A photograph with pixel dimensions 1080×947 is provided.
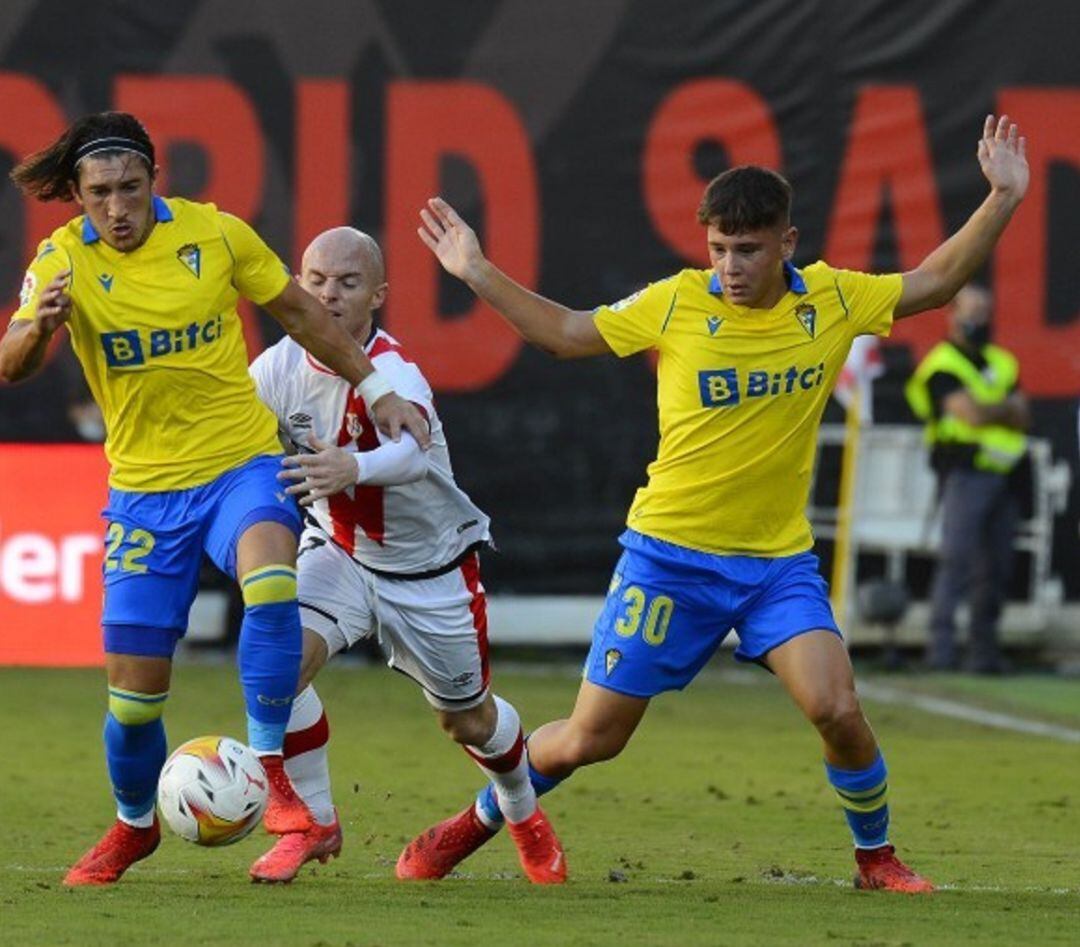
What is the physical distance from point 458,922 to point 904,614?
967cm

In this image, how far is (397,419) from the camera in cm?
786

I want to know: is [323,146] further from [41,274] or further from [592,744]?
[592,744]

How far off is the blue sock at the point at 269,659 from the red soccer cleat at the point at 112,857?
19.9 inches

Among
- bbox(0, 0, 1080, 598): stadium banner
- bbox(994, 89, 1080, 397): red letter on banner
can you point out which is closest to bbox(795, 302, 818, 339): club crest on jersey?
bbox(0, 0, 1080, 598): stadium banner

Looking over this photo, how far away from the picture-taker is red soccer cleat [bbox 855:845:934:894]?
7.91m

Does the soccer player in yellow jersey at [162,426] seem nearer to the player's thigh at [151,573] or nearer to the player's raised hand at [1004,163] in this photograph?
the player's thigh at [151,573]

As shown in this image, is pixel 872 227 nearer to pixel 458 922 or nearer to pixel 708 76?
pixel 708 76

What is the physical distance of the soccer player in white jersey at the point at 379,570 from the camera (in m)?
8.18

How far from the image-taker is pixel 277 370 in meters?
8.39

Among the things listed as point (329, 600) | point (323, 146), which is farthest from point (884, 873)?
point (323, 146)

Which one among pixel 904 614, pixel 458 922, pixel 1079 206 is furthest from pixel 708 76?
pixel 458 922

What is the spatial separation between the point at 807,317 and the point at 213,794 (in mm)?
2278

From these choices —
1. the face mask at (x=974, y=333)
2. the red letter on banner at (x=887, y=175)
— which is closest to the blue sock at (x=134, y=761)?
the face mask at (x=974, y=333)

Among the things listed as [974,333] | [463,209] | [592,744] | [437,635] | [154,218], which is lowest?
[592,744]
